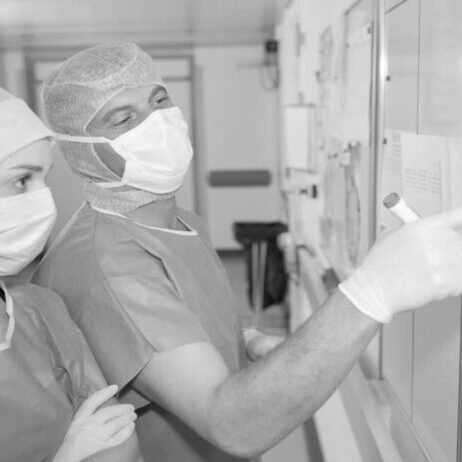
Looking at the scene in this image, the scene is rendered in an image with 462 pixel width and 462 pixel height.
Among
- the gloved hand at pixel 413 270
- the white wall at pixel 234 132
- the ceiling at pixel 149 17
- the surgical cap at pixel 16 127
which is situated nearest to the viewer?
the gloved hand at pixel 413 270

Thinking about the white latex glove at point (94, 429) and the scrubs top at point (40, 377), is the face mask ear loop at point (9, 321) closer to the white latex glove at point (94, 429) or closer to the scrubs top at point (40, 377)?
the scrubs top at point (40, 377)

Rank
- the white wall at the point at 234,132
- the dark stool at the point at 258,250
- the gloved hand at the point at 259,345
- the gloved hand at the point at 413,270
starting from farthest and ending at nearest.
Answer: the white wall at the point at 234,132
the dark stool at the point at 258,250
the gloved hand at the point at 259,345
the gloved hand at the point at 413,270

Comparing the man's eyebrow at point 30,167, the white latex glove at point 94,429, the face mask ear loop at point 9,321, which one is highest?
the man's eyebrow at point 30,167

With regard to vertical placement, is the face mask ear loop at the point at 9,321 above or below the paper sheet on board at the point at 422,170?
below

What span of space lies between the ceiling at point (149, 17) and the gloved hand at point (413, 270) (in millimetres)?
3137

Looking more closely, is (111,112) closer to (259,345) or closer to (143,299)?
(143,299)

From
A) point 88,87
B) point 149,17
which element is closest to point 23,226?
point 88,87

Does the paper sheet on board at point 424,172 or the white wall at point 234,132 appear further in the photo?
the white wall at point 234,132

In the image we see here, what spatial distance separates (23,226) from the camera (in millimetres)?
991

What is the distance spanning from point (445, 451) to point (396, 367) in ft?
1.14

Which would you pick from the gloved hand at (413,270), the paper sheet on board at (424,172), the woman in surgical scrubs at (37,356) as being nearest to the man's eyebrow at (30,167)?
the woman in surgical scrubs at (37,356)

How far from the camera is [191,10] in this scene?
395cm

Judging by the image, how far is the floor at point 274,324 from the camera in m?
2.54

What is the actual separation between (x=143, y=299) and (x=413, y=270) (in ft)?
1.54
